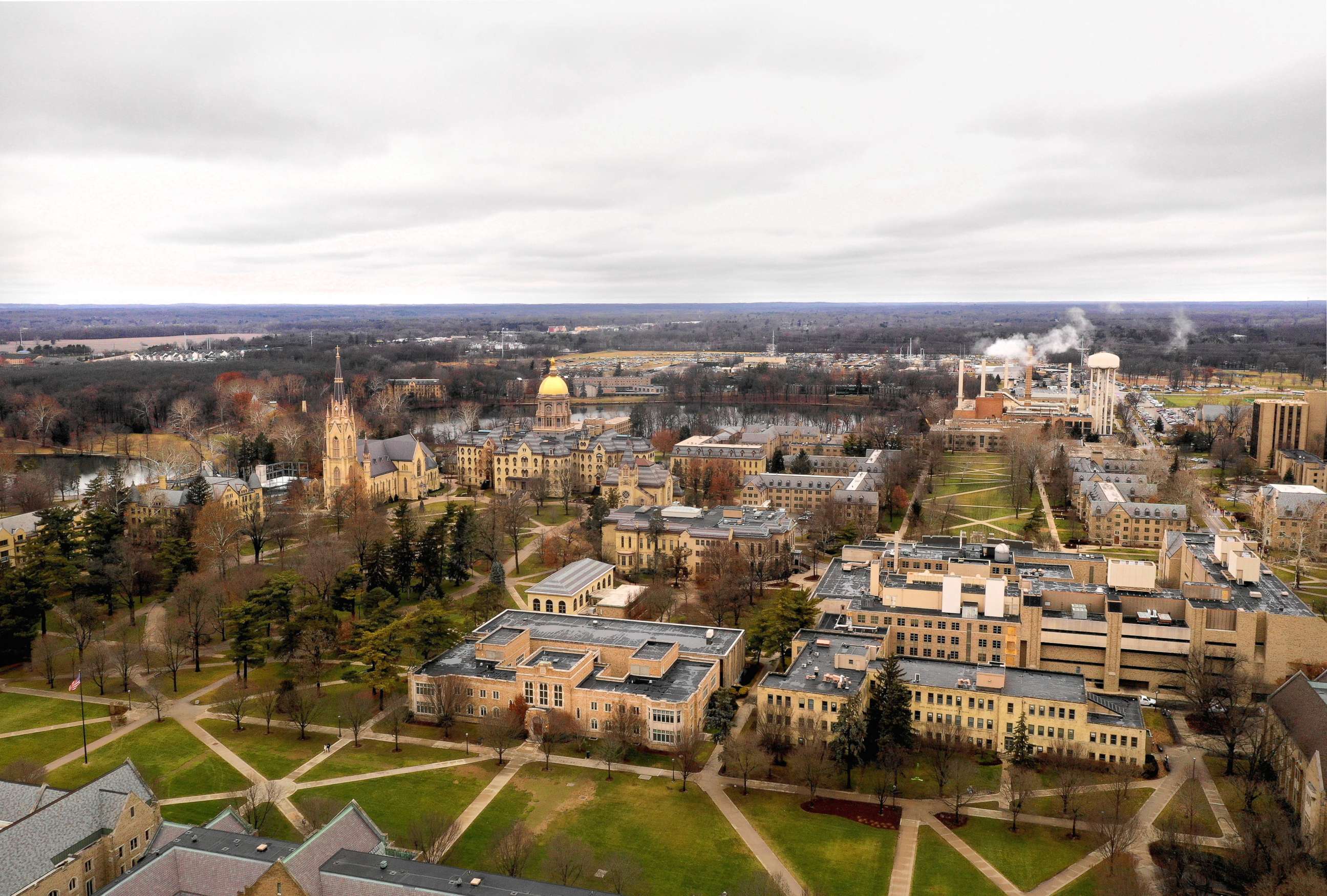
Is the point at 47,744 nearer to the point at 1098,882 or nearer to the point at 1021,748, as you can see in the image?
the point at 1021,748

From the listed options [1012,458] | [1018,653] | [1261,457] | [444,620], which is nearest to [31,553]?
[444,620]

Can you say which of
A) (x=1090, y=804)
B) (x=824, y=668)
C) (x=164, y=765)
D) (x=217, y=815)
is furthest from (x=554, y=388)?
(x=1090, y=804)

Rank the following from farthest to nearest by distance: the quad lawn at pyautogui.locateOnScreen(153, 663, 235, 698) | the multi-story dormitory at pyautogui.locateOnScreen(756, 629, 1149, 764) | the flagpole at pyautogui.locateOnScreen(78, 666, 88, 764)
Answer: the quad lawn at pyautogui.locateOnScreen(153, 663, 235, 698)
the flagpole at pyautogui.locateOnScreen(78, 666, 88, 764)
the multi-story dormitory at pyautogui.locateOnScreen(756, 629, 1149, 764)

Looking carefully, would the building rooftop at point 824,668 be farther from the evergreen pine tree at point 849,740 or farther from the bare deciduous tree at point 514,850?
the bare deciduous tree at point 514,850

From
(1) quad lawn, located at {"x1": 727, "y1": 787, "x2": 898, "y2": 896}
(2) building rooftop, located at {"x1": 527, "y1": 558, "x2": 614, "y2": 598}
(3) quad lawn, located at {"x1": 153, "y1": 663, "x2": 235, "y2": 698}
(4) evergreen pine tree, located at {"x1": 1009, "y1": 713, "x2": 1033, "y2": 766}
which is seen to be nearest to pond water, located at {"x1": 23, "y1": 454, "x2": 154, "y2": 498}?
(3) quad lawn, located at {"x1": 153, "y1": 663, "x2": 235, "y2": 698}

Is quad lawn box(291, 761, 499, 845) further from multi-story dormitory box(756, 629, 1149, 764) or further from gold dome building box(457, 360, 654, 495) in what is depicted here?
gold dome building box(457, 360, 654, 495)

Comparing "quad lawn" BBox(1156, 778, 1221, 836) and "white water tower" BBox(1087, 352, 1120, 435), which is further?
"white water tower" BBox(1087, 352, 1120, 435)

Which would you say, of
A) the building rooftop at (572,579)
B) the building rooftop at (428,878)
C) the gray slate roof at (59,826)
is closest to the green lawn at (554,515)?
the building rooftop at (572,579)
